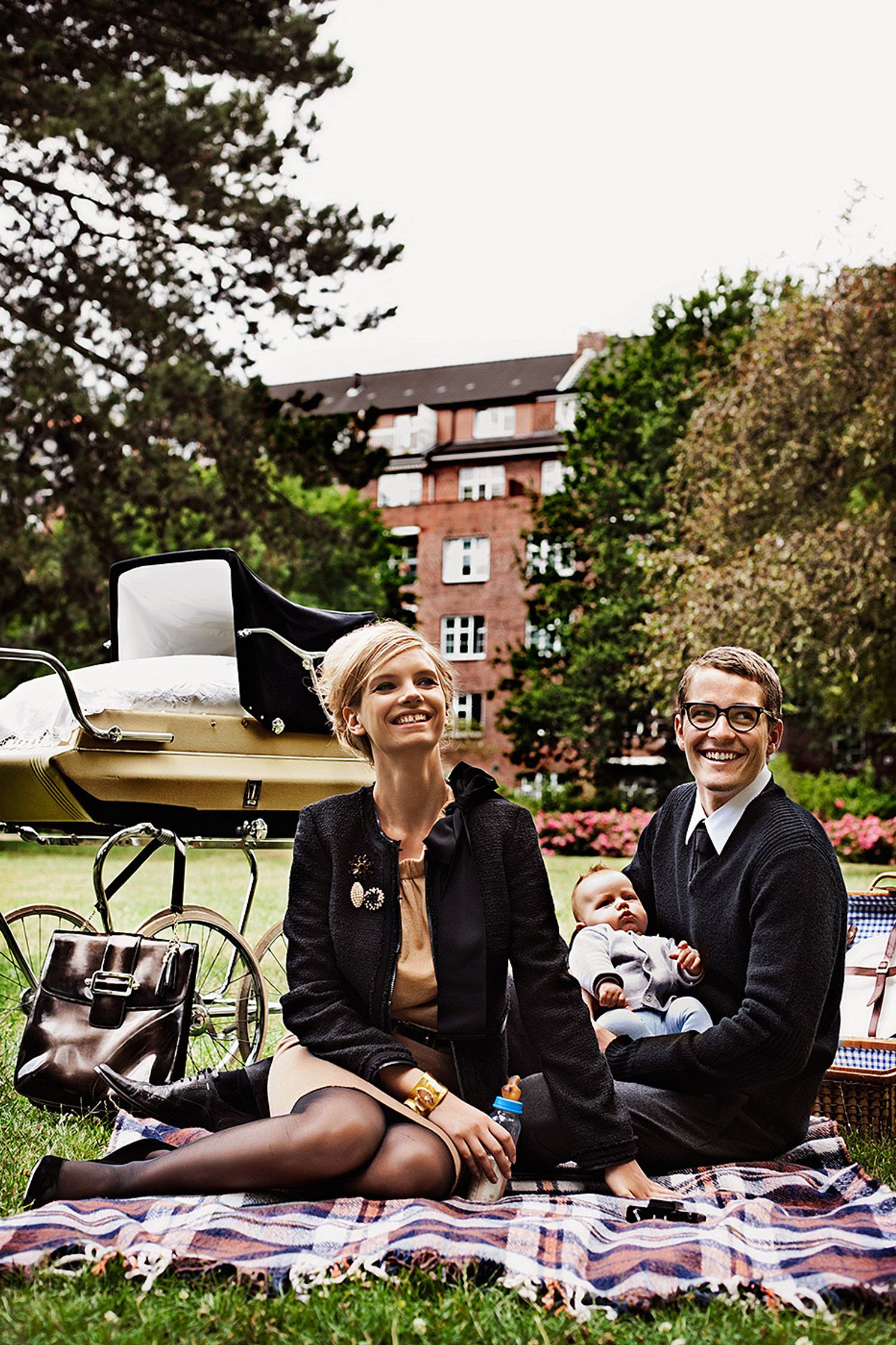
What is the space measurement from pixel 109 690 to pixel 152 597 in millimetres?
1319

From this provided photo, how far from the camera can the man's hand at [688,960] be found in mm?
3633

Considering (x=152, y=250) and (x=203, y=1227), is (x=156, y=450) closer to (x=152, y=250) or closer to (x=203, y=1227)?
(x=152, y=250)

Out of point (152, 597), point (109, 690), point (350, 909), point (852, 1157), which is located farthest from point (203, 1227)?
point (152, 597)

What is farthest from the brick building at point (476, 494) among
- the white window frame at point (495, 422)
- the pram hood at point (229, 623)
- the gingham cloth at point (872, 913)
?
the gingham cloth at point (872, 913)

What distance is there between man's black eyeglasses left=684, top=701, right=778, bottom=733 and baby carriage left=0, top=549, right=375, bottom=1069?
2207 mm

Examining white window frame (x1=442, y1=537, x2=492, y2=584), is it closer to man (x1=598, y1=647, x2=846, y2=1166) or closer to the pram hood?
the pram hood

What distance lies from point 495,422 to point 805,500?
26.2 metres

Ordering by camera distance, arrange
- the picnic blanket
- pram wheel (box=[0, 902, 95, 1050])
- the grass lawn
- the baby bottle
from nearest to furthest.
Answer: the grass lawn → the picnic blanket → the baby bottle → pram wheel (box=[0, 902, 95, 1050])

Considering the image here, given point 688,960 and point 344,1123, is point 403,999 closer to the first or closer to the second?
point 344,1123

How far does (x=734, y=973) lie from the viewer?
3578mm

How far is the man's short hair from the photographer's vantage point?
3711 mm

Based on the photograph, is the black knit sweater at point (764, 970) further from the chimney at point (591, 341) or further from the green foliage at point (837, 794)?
the chimney at point (591, 341)

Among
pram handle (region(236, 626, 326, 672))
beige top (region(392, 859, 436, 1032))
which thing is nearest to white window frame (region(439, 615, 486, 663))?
pram handle (region(236, 626, 326, 672))

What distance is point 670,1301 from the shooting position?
9.03ft
